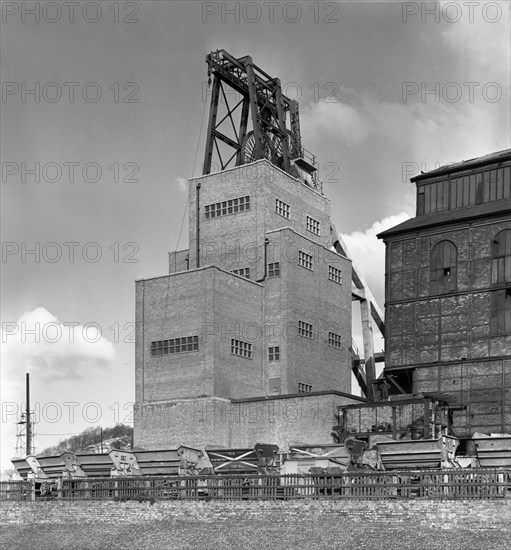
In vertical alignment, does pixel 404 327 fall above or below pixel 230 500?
above

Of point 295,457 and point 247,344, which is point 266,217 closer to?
point 247,344

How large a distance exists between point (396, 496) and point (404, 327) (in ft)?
64.8

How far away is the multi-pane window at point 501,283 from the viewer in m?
46.4

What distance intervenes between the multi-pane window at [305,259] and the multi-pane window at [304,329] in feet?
11.7

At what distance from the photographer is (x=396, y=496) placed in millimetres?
30516

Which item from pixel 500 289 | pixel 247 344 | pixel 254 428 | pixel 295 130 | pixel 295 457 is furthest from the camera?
pixel 295 130

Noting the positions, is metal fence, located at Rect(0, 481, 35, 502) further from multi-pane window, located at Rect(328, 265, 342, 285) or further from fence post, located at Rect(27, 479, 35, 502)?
multi-pane window, located at Rect(328, 265, 342, 285)

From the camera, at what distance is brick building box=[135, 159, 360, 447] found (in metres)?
50.5

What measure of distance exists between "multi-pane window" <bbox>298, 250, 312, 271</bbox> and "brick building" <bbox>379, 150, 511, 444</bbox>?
7.94m

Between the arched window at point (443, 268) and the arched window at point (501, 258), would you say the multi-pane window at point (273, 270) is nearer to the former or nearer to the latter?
the arched window at point (443, 268)

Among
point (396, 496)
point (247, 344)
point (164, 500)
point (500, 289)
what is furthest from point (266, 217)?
point (396, 496)

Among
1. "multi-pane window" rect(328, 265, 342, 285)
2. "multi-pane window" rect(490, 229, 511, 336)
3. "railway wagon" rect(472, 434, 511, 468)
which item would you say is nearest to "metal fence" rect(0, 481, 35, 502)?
"railway wagon" rect(472, 434, 511, 468)

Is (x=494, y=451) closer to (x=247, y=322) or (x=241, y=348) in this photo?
(x=241, y=348)

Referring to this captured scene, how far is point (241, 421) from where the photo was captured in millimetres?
50938
